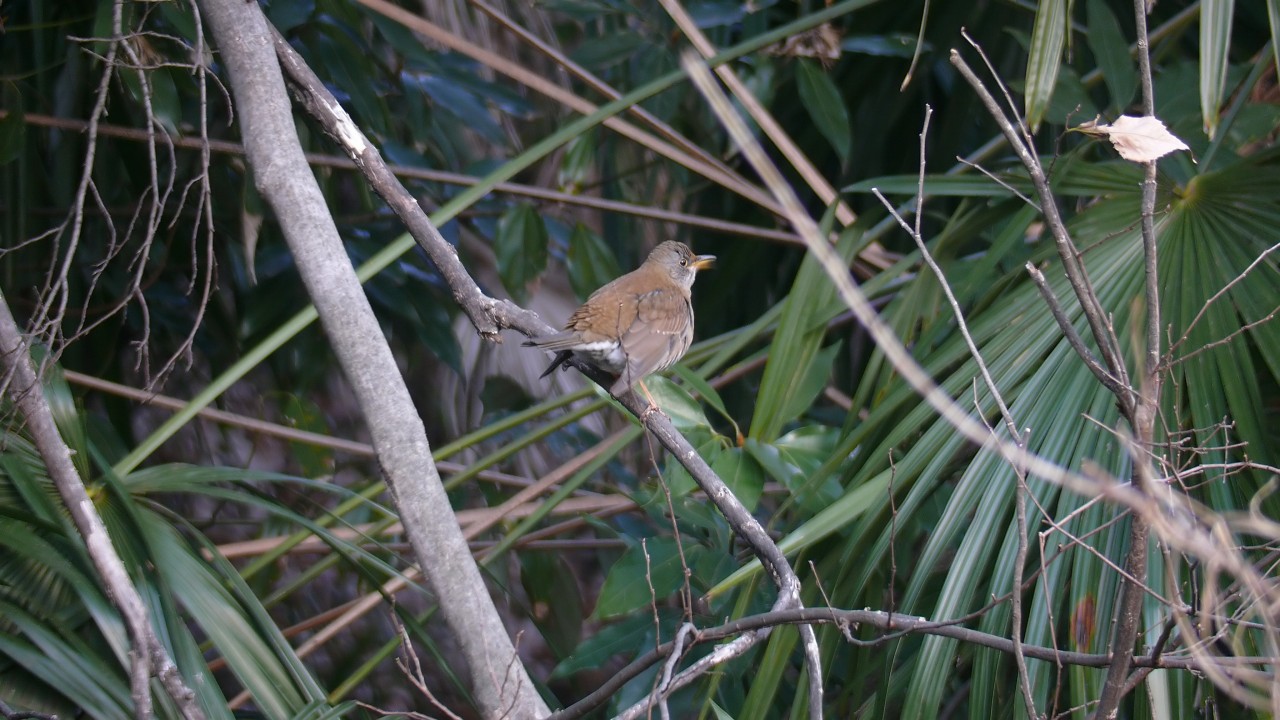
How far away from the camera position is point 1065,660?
175 cm

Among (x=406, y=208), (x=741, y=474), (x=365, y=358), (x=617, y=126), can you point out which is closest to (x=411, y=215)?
(x=406, y=208)

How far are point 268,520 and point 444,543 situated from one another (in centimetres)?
258

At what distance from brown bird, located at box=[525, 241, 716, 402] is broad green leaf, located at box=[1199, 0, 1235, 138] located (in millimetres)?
1572

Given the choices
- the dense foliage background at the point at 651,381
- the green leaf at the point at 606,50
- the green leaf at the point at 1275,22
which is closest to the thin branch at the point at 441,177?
the dense foliage background at the point at 651,381

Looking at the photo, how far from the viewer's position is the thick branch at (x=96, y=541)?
1.85m

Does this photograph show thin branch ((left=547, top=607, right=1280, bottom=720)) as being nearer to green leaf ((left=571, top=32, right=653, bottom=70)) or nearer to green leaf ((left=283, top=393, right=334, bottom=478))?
green leaf ((left=283, top=393, right=334, bottom=478))

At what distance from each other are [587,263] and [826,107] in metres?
1.26

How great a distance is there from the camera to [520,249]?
14.8 ft

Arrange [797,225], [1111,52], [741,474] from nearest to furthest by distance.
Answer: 1. [797,225]
2. [741,474]
3. [1111,52]

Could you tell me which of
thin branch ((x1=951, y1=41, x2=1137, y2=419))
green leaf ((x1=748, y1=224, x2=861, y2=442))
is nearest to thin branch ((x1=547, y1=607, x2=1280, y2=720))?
thin branch ((x1=951, y1=41, x2=1137, y2=419))

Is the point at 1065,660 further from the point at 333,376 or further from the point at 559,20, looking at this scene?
the point at 559,20

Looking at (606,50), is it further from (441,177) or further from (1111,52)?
(1111,52)

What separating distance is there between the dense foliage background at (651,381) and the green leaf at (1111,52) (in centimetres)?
1

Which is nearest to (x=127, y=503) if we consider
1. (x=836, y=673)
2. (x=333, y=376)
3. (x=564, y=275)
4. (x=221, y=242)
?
(x=221, y=242)
